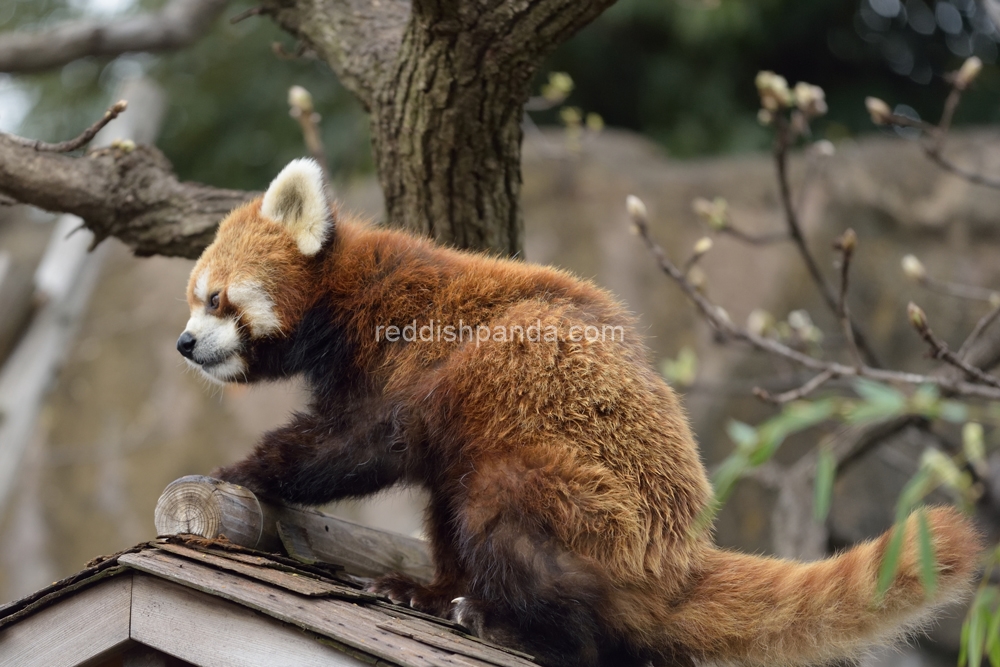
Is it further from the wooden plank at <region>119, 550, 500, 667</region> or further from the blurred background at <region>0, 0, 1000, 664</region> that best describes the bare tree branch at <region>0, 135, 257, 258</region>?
the blurred background at <region>0, 0, 1000, 664</region>

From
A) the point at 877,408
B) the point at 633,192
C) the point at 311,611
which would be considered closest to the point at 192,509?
the point at 311,611

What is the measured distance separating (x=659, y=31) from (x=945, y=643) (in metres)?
6.10

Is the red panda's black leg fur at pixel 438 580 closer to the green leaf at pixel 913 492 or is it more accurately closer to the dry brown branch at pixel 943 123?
the green leaf at pixel 913 492

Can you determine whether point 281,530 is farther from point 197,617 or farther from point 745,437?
point 745,437

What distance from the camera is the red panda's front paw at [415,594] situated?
2.87 m

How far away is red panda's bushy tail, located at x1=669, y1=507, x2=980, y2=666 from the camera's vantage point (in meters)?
2.29

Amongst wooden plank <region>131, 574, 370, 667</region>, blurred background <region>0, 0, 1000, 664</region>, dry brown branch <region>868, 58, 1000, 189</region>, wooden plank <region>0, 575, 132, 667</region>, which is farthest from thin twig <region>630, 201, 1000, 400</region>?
blurred background <region>0, 0, 1000, 664</region>

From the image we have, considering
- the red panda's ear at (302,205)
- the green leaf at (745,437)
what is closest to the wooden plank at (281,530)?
the red panda's ear at (302,205)

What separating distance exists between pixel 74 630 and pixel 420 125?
2.10 metres

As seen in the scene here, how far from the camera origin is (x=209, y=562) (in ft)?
7.70

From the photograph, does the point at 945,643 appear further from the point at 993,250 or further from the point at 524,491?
the point at 524,491

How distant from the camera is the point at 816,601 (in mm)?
2422

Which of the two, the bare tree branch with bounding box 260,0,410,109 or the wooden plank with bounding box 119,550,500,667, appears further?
the bare tree branch with bounding box 260,0,410,109

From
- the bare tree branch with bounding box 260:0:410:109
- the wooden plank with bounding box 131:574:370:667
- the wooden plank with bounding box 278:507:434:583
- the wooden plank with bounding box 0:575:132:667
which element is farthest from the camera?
the bare tree branch with bounding box 260:0:410:109
